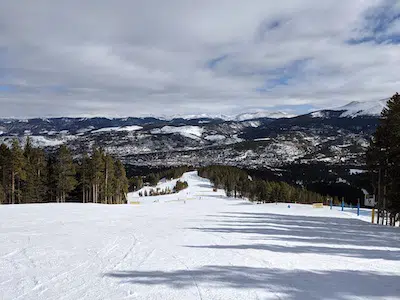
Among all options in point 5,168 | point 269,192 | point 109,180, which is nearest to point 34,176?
Answer: point 5,168

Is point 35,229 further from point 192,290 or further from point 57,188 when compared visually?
point 57,188

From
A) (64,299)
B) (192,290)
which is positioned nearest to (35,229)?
(64,299)

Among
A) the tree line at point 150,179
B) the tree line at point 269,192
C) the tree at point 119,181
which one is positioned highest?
the tree at point 119,181

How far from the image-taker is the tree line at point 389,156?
24.0 meters

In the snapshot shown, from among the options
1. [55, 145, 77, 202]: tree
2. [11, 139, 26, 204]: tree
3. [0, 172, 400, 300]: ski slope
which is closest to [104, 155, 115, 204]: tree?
[55, 145, 77, 202]: tree

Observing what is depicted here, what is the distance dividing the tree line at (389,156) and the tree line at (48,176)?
33.2 metres

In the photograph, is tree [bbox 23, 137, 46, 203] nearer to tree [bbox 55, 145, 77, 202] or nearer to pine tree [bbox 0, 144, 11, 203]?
pine tree [bbox 0, 144, 11, 203]

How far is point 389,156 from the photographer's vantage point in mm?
25922

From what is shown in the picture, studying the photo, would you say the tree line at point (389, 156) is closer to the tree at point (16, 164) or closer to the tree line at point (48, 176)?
the tree line at point (48, 176)

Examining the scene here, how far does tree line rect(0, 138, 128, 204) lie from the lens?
38.9m

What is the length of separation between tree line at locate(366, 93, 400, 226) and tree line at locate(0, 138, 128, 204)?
109 feet

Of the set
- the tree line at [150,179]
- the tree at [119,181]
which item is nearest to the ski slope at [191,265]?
the tree at [119,181]

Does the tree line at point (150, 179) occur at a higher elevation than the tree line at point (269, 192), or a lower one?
lower

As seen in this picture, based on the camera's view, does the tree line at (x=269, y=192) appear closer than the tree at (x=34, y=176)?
No
